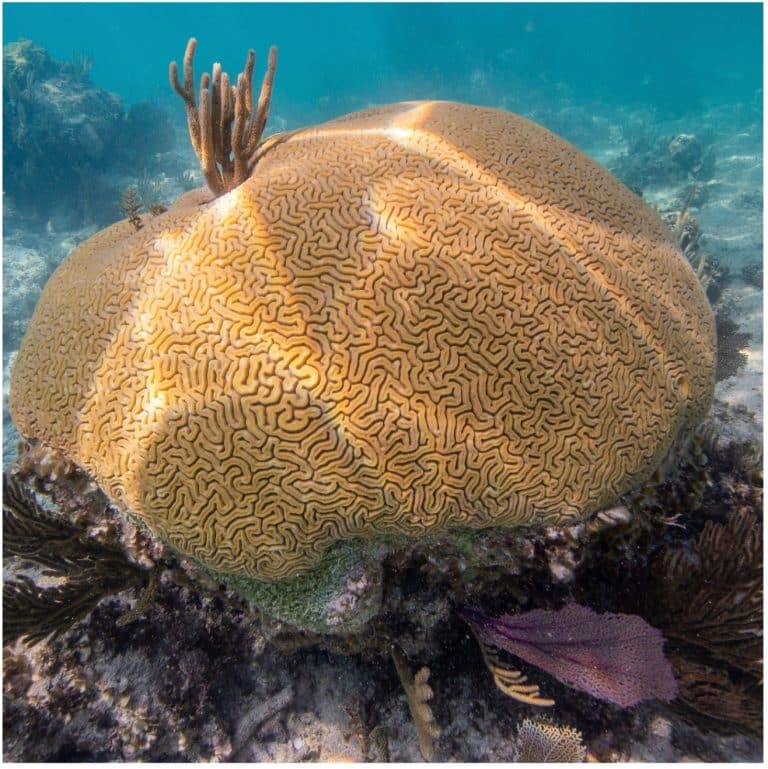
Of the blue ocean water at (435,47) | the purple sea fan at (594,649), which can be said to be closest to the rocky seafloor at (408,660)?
the purple sea fan at (594,649)

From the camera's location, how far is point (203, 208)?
9.78 ft

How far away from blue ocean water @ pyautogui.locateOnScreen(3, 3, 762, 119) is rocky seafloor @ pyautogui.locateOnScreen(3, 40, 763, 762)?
90.5 ft

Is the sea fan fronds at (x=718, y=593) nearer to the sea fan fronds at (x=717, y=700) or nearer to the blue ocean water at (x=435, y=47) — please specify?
the sea fan fronds at (x=717, y=700)

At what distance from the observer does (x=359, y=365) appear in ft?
8.11

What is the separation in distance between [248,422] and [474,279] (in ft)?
4.77

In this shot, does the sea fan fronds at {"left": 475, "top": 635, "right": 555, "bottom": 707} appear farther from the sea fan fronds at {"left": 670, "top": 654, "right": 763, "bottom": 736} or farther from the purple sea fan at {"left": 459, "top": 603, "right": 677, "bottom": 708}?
the sea fan fronds at {"left": 670, "top": 654, "right": 763, "bottom": 736}

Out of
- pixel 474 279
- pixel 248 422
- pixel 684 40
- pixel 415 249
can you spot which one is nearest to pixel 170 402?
pixel 248 422

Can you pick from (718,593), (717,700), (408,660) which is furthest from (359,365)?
(717,700)

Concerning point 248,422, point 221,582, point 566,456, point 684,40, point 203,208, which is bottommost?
point 221,582

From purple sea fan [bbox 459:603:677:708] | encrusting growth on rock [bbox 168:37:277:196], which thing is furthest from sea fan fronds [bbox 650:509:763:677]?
encrusting growth on rock [bbox 168:37:277:196]

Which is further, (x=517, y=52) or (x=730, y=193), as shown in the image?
(x=517, y=52)

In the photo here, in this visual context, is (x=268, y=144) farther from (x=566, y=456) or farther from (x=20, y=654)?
(x=20, y=654)

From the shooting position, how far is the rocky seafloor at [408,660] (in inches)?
117

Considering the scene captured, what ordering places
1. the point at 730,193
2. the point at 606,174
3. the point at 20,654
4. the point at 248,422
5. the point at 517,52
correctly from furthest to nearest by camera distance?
the point at 517,52
the point at 730,193
the point at 606,174
the point at 20,654
the point at 248,422
